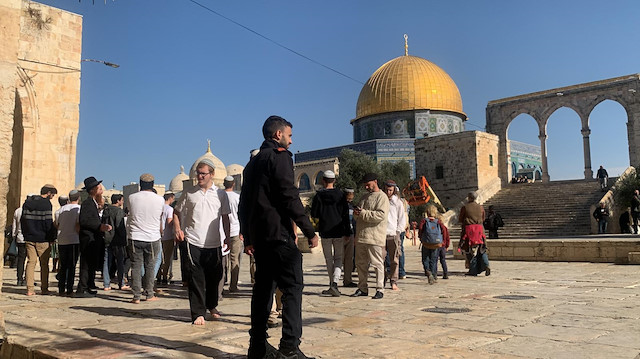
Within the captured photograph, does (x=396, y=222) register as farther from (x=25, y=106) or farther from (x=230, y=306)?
(x=25, y=106)

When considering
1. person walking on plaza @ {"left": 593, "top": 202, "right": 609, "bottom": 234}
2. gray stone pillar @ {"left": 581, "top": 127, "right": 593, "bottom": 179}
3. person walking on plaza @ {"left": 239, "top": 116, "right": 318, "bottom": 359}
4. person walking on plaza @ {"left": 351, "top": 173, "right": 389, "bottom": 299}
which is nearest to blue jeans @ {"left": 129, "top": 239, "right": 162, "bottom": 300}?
person walking on plaza @ {"left": 351, "top": 173, "right": 389, "bottom": 299}

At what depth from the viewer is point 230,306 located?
515 cm

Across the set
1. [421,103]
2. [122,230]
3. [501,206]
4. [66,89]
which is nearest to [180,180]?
[421,103]

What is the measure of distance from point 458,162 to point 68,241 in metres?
29.1

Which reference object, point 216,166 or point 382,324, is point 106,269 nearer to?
point 382,324

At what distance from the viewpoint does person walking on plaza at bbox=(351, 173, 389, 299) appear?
564 cm

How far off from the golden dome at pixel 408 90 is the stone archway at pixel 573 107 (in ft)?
28.7

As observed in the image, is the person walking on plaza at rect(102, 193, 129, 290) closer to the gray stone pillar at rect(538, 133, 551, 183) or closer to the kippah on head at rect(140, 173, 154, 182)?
the kippah on head at rect(140, 173, 154, 182)

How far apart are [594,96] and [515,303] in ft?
94.3

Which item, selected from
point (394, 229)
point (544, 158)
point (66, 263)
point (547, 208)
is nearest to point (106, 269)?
point (66, 263)

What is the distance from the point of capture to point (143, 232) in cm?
561

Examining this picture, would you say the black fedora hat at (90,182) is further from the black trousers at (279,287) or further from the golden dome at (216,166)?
the golden dome at (216,166)

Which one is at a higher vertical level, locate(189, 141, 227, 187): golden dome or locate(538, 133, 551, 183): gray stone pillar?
locate(189, 141, 227, 187): golden dome

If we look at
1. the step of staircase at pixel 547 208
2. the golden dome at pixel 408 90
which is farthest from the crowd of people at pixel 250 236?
the golden dome at pixel 408 90
